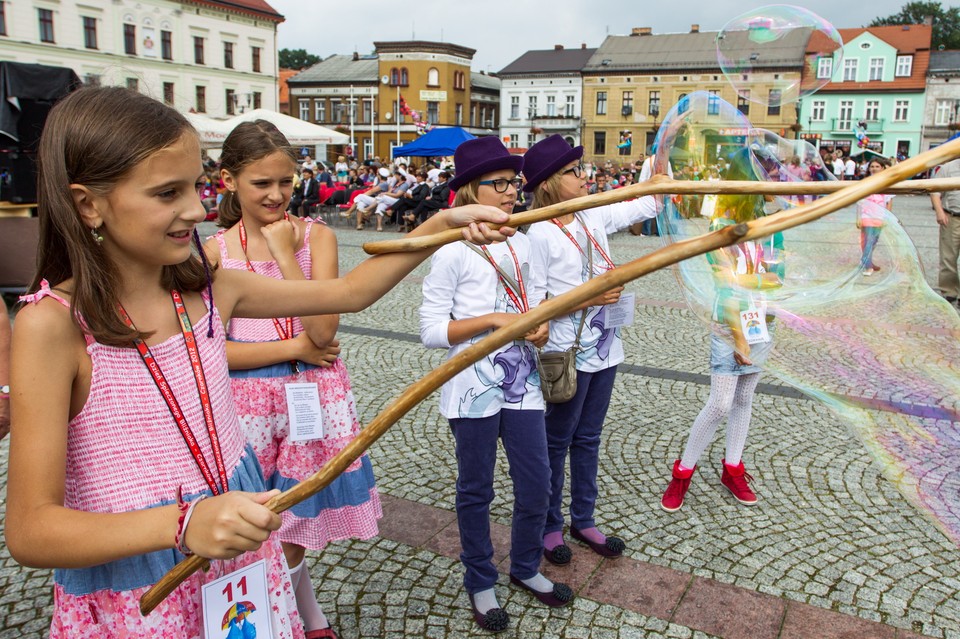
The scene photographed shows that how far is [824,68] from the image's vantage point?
3.27 meters

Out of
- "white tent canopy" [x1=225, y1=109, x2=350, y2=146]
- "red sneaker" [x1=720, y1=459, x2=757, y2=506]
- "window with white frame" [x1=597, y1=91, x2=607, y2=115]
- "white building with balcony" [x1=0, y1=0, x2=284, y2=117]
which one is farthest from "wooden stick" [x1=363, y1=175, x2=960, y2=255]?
"window with white frame" [x1=597, y1=91, x2=607, y2=115]

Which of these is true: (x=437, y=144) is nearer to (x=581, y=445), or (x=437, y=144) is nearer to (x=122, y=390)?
(x=581, y=445)

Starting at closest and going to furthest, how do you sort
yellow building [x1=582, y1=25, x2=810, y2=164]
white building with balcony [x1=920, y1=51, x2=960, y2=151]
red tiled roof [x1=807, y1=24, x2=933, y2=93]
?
yellow building [x1=582, y1=25, x2=810, y2=164], white building with balcony [x1=920, y1=51, x2=960, y2=151], red tiled roof [x1=807, y1=24, x2=933, y2=93]

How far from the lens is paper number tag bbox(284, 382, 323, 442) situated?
2432mm

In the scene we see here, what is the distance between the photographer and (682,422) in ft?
16.0

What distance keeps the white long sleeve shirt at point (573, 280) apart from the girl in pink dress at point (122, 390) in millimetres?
1615

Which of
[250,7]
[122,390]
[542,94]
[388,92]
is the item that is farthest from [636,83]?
[122,390]

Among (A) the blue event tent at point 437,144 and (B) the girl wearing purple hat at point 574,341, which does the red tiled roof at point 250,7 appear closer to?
(A) the blue event tent at point 437,144

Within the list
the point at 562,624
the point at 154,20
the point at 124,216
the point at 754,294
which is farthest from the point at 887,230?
the point at 154,20

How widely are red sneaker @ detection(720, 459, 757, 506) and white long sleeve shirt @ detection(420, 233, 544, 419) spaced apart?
1595mm

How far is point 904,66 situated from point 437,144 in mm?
46640

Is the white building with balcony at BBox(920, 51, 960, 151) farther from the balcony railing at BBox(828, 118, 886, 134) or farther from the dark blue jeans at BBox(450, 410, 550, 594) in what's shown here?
the dark blue jeans at BBox(450, 410, 550, 594)

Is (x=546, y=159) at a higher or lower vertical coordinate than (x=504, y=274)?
higher

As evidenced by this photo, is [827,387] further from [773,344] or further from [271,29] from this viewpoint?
[271,29]
